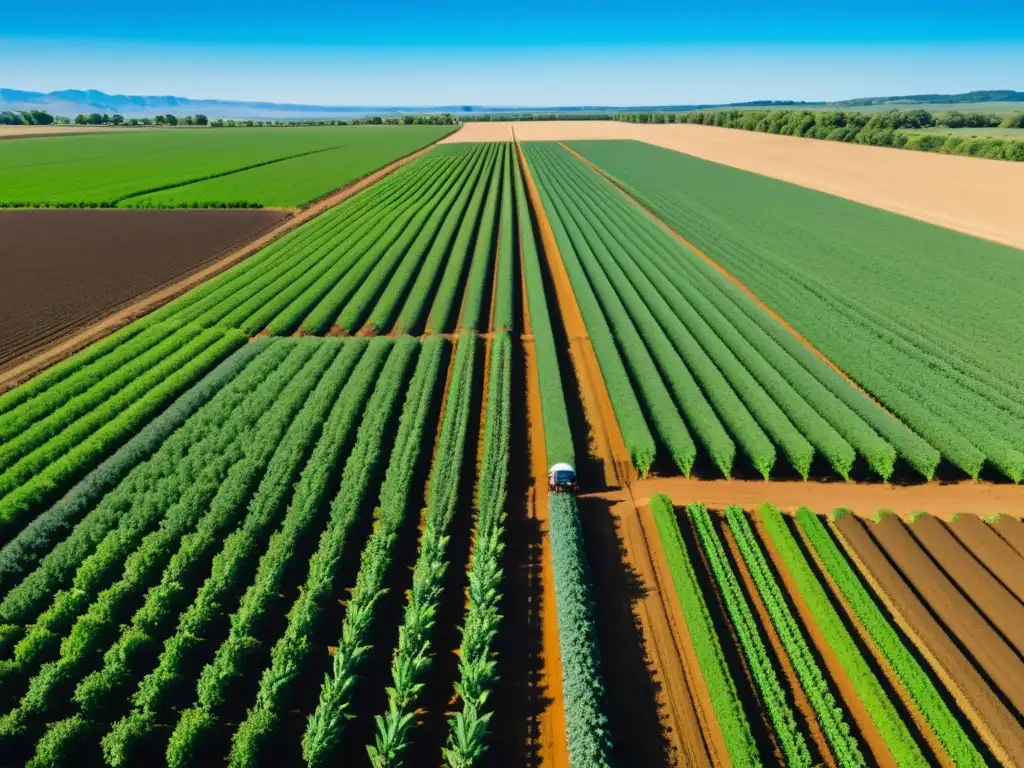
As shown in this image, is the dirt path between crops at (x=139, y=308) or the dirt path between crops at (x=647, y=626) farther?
the dirt path between crops at (x=139, y=308)

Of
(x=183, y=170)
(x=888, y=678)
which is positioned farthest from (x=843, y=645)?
(x=183, y=170)

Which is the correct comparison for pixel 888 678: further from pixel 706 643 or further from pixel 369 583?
pixel 369 583

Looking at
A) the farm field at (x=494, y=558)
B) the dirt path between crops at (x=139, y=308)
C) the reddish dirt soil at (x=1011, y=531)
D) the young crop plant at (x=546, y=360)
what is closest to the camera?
the farm field at (x=494, y=558)

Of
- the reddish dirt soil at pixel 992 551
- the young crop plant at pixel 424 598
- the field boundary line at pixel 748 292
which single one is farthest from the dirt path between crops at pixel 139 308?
the reddish dirt soil at pixel 992 551

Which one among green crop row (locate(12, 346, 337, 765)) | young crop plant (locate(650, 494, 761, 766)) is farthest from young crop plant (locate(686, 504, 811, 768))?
green crop row (locate(12, 346, 337, 765))

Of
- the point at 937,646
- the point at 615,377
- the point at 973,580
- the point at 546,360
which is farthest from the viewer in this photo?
the point at 546,360

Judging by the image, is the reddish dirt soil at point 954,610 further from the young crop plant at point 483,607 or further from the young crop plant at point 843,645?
the young crop plant at point 483,607

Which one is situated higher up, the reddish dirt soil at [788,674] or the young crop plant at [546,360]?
the young crop plant at [546,360]
